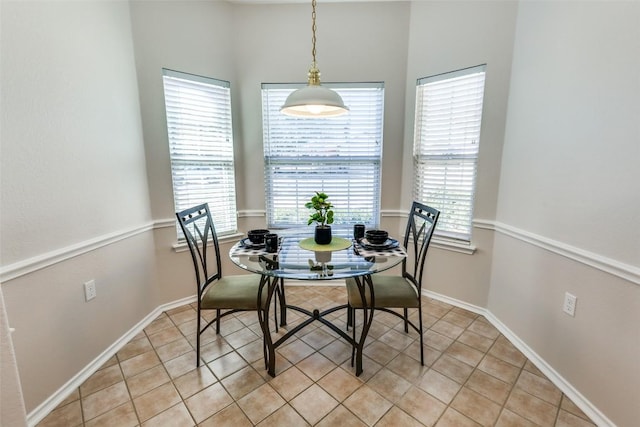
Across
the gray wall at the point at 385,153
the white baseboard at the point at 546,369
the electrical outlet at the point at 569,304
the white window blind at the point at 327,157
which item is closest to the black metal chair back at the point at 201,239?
the gray wall at the point at 385,153

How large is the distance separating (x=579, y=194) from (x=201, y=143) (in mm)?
2858

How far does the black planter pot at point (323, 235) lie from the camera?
2.05 m

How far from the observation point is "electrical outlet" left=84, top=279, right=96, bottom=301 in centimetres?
183

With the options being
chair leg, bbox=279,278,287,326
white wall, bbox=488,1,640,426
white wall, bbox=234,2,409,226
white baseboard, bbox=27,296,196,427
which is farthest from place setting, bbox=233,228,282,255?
white wall, bbox=488,1,640,426

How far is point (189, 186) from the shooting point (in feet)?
8.64

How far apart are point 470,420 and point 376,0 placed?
3.29 metres

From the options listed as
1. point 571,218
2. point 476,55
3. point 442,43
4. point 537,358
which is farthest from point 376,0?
point 537,358

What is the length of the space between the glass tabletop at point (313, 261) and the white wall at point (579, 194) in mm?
981

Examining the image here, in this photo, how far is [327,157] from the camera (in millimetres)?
2936

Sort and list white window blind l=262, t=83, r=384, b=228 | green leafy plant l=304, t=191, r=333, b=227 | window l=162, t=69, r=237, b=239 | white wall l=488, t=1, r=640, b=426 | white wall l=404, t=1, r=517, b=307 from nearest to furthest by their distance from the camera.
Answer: white wall l=488, t=1, r=640, b=426
green leafy plant l=304, t=191, r=333, b=227
white wall l=404, t=1, r=517, b=307
window l=162, t=69, r=237, b=239
white window blind l=262, t=83, r=384, b=228

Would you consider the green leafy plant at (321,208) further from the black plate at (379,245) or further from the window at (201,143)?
the window at (201,143)

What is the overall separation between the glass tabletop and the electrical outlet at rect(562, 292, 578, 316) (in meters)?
0.99

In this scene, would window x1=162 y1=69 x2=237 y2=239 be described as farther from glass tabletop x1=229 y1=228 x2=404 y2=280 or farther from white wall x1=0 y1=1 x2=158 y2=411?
glass tabletop x1=229 y1=228 x2=404 y2=280

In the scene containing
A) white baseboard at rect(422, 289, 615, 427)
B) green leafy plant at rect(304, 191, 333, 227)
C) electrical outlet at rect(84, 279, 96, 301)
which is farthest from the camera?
green leafy plant at rect(304, 191, 333, 227)
